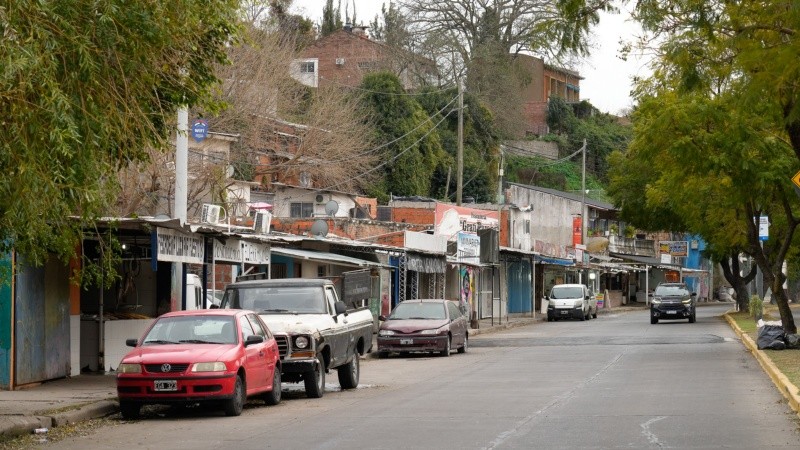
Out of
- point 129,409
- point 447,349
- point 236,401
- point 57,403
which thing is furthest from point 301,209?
point 236,401

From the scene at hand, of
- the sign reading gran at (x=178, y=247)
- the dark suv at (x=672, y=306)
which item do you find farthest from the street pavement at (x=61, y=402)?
the dark suv at (x=672, y=306)

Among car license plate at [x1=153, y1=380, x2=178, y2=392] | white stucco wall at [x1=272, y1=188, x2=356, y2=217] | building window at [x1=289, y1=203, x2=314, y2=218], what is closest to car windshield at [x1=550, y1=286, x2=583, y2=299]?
white stucco wall at [x1=272, y1=188, x2=356, y2=217]

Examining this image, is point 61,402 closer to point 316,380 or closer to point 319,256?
point 316,380

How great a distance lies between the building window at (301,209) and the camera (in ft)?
189

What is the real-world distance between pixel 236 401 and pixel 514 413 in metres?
3.92

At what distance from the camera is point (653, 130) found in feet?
98.2

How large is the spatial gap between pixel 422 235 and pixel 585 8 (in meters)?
31.6

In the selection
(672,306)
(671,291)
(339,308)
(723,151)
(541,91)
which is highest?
(541,91)

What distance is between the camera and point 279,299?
21578 millimetres

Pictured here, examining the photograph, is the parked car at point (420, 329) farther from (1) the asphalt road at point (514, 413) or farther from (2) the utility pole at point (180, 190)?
(2) the utility pole at point (180, 190)

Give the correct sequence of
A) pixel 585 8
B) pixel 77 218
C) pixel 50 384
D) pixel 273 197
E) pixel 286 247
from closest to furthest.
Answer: pixel 585 8 → pixel 77 218 → pixel 50 384 → pixel 286 247 → pixel 273 197

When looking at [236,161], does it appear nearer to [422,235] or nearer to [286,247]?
[422,235]

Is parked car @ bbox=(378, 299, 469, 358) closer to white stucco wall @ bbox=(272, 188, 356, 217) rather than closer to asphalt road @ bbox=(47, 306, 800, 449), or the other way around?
asphalt road @ bbox=(47, 306, 800, 449)

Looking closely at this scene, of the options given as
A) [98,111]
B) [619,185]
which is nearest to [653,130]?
[98,111]
